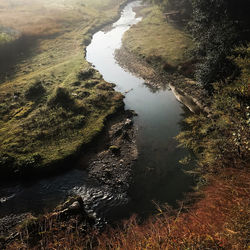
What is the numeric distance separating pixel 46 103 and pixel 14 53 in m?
33.5

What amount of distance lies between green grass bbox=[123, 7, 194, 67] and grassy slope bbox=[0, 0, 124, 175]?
15231 mm

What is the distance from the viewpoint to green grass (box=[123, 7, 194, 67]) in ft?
154

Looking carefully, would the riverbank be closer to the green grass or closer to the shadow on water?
the green grass

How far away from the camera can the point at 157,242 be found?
10.4 m

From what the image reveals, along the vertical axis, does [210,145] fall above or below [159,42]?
below

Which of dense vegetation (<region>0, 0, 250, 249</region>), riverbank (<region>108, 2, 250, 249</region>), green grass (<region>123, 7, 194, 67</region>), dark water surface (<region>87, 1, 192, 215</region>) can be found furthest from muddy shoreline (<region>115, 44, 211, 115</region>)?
green grass (<region>123, 7, 194, 67</region>)

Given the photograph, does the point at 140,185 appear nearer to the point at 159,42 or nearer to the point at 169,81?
the point at 169,81

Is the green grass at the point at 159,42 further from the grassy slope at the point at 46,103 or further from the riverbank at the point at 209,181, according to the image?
the grassy slope at the point at 46,103

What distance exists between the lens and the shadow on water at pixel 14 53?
158ft

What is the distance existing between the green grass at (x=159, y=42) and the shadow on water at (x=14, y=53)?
1186 inches

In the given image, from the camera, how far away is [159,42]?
56.9 m

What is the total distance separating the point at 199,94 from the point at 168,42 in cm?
2854

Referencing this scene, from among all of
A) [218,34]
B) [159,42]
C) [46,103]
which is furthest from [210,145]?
[159,42]

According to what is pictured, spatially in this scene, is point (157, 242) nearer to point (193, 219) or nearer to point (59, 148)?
point (193, 219)
